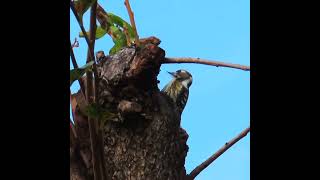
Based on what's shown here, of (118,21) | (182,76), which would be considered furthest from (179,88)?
(118,21)

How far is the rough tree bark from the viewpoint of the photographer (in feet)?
5.74

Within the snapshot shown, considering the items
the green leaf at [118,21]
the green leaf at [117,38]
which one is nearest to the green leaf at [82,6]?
the green leaf at [118,21]

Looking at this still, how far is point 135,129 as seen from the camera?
1799 mm

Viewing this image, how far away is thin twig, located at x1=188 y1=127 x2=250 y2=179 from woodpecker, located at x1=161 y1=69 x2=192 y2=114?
1.21 m

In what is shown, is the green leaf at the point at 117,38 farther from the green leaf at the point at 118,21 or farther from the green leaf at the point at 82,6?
the green leaf at the point at 82,6

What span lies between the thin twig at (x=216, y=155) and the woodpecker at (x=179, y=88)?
3.97ft

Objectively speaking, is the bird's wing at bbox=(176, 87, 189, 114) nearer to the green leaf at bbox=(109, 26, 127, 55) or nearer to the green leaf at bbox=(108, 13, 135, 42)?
the green leaf at bbox=(109, 26, 127, 55)

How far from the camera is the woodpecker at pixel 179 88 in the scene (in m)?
3.14

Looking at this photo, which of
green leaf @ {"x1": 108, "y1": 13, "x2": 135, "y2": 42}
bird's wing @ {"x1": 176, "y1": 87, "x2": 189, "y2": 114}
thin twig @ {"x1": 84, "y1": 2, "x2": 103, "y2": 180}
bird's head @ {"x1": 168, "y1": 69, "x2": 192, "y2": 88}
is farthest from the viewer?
bird's head @ {"x1": 168, "y1": 69, "x2": 192, "y2": 88}

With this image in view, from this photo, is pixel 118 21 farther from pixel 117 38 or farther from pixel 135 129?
pixel 135 129

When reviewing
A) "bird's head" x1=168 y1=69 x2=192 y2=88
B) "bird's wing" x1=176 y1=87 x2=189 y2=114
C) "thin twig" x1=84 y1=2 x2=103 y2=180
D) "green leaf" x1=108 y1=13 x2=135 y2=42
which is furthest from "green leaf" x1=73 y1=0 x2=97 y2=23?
"bird's head" x1=168 y1=69 x2=192 y2=88
